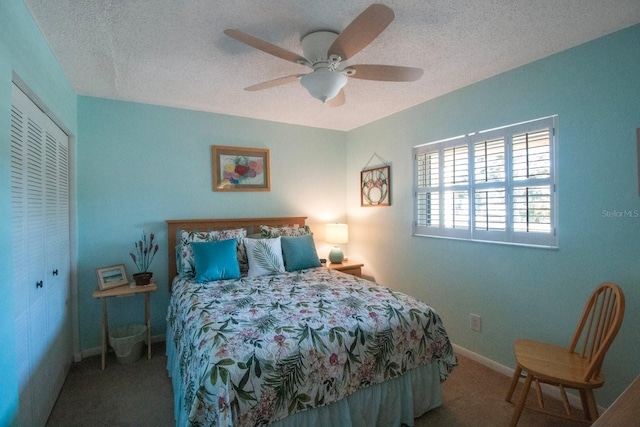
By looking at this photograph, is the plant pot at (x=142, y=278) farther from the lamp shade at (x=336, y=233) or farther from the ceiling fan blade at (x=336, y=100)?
the ceiling fan blade at (x=336, y=100)

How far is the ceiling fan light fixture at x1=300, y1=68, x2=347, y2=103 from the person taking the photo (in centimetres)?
183

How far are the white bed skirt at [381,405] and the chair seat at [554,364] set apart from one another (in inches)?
20.9

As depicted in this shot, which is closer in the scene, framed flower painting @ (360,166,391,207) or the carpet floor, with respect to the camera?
the carpet floor

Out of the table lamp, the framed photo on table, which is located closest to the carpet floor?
the framed photo on table

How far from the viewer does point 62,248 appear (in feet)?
8.09

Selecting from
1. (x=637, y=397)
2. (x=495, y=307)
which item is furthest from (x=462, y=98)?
(x=637, y=397)

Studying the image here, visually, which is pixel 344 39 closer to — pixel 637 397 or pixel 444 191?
pixel 637 397

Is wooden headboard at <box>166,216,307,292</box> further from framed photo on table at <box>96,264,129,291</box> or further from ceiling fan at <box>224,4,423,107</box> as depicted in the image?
ceiling fan at <box>224,4,423,107</box>

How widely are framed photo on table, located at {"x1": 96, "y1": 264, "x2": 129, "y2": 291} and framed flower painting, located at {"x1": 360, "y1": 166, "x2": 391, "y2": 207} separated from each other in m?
2.72

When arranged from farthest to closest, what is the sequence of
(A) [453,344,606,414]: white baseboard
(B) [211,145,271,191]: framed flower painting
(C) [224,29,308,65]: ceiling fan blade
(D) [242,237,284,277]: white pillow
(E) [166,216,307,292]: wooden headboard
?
(B) [211,145,271,191]: framed flower painting, (E) [166,216,307,292]: wooden headboard, (D) [242,237,284,277]: white pillow, (A) [453,344,606,414]: white baseboard, (C) [224,29,308,65]: ceiling fan blade

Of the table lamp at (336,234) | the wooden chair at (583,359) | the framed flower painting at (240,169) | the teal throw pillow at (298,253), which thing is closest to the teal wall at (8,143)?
the framed flower painting at (240,169)

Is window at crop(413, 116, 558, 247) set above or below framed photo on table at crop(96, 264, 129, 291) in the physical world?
above

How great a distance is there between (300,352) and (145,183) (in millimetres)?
2482

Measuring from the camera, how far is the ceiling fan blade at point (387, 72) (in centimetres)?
183
